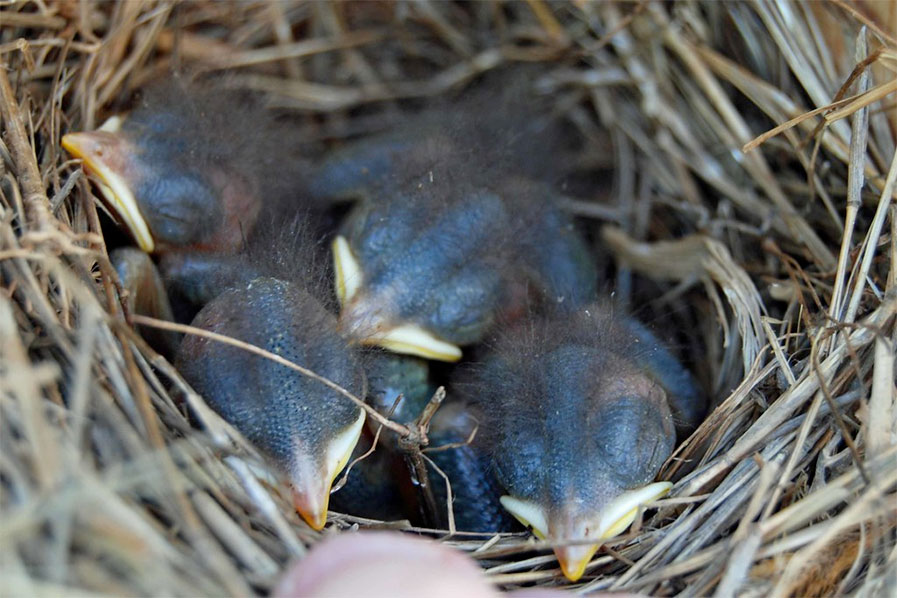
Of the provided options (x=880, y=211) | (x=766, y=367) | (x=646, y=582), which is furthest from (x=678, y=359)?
(x=646, y=582)

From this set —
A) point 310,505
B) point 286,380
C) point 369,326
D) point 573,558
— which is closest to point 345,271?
point 369,326

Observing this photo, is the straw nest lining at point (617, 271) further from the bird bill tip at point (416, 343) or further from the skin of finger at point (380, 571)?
the bird bill tip at point (416, 343)

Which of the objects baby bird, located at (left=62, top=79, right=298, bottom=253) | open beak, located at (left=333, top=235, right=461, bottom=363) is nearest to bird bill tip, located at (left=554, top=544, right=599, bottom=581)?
open beak, located at (left=333, top=235, right=461, bottom=363)

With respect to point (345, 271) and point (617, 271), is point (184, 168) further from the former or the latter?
point (617, 271)

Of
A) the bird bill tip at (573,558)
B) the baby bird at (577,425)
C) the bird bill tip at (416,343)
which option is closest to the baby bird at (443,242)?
the bird bill tip at (416,343)

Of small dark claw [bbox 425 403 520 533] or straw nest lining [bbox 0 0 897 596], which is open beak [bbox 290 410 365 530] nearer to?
straw nest lining [bbox 0 0 897 596]
